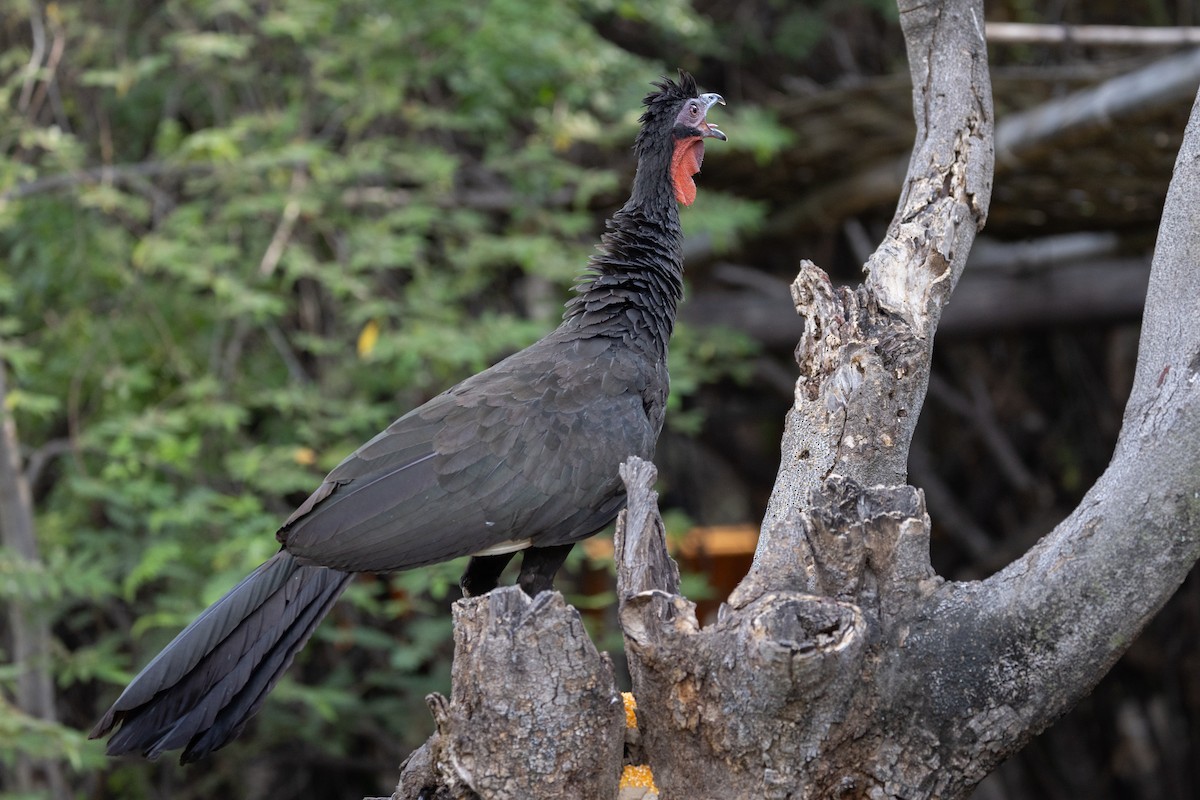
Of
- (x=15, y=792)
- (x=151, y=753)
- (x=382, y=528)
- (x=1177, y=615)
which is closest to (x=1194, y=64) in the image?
(x=382, y=528)

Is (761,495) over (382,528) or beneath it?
over

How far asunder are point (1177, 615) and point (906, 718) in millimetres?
5775

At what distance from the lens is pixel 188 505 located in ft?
13.2

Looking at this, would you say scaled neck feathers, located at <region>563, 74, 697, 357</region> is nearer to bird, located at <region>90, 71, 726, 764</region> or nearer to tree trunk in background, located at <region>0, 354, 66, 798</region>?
bird, located at <region>90, 71, 726, 764</region>

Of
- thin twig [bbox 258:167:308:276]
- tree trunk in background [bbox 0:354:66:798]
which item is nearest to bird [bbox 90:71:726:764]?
thin twig [bbox 258:167:308:276]

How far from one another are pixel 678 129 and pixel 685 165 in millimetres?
98

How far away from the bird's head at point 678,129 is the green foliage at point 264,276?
1296 mm

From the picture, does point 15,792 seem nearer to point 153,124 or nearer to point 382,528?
point 382,528

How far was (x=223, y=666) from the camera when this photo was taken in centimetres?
248

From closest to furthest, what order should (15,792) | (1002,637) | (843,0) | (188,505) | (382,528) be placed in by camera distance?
(1002,637)
(382,528)
(188,505)
(15,792)
(843,0)

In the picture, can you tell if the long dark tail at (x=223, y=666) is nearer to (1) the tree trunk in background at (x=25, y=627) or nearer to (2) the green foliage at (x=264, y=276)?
(2) the green foliage at (x=264, y=276)

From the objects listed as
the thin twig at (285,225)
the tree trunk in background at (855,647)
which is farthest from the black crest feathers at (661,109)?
the thin twig at (285,225)

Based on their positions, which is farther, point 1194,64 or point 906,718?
point 1194,64

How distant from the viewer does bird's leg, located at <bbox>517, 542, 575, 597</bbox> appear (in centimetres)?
282
